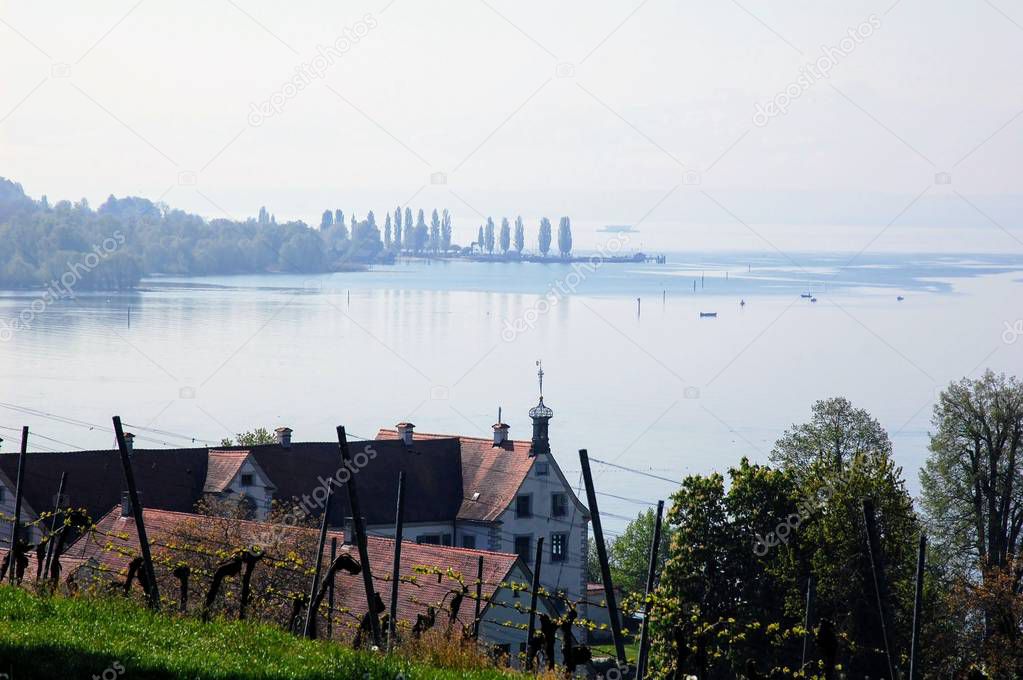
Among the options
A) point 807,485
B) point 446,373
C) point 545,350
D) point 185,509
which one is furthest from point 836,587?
point 545,350

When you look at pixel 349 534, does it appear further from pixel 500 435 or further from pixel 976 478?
pixel 976 478

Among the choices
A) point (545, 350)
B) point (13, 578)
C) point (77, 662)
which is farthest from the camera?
point (545, 350)

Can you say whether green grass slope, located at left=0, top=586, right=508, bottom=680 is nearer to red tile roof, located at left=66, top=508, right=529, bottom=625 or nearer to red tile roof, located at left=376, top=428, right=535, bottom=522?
red tile roof, located at left=66, top=508, right=529, bottom=625

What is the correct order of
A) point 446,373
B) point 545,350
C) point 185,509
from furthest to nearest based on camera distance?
point 545,350
point 446,373
point 185,509

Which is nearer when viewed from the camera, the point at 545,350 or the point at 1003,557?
the point at 1003,557

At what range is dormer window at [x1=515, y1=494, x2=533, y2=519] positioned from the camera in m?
50.7

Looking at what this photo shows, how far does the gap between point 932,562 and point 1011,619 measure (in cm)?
1191

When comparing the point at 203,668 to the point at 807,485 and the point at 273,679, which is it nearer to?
the point at 273,679

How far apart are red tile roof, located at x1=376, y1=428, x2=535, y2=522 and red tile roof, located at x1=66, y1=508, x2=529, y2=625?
39.9 ft

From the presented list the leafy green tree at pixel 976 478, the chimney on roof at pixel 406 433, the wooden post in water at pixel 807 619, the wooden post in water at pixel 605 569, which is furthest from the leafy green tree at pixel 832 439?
the wooden post in water at pixel 605 569

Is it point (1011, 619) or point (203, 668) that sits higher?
point (203, 668)

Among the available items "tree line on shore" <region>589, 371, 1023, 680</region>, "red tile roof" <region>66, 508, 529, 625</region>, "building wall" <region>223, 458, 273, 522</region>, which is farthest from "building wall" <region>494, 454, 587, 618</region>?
"red tile roof" <region>66, 508, 529, 625</region>

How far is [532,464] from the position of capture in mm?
51000

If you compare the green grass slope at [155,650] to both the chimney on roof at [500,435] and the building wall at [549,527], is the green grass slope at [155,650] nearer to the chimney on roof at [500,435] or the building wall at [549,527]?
the building wall at [549,527]
